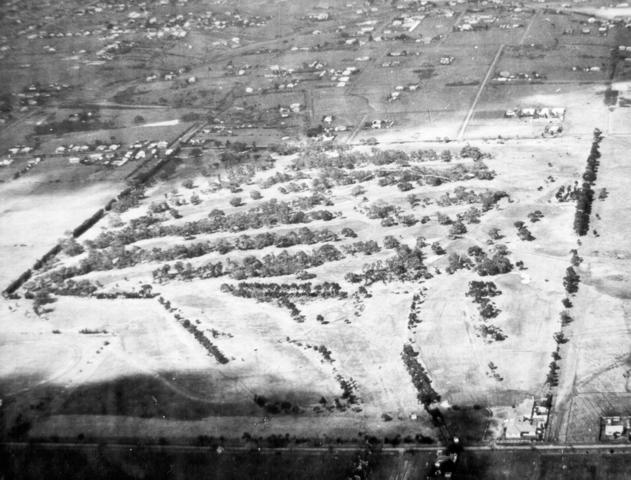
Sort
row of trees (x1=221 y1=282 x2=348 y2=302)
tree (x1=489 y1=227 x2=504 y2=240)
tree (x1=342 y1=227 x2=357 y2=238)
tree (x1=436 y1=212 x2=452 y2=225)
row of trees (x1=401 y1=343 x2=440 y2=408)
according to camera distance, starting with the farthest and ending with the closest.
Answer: tree (x1=436 y1=212 x2=452 y2=225), tree (x1=342 y1=227 x2=357 y2=238), tree (x1=489 y1=227 x2=504 y2=240), row of trees (x1=221 y1=282 x2=348 y2=302), row of trees (x1=401 y1=343 x2=440 y2=408)

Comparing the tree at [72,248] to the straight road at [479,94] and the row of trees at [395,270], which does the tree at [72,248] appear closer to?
the row of trees at [395,270]

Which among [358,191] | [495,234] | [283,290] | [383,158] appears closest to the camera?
[283,290]

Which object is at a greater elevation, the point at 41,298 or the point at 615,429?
the point at 615,429

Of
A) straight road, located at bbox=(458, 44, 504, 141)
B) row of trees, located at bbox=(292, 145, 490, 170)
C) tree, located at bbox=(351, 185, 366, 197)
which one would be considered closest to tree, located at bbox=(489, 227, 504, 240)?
tree, located at bbox=(351, 185, 366, 197)

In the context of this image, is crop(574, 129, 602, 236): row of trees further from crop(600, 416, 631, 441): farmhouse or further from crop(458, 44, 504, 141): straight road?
crop(600, 416, 631, 441): farmhouse

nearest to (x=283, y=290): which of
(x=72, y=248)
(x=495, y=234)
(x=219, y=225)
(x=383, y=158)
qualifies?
(x=219, y=225)

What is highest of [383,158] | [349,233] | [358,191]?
[349,233]

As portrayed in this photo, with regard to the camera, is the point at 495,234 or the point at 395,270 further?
the point at 495,234

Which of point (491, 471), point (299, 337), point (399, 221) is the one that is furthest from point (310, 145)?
point (491, 471)

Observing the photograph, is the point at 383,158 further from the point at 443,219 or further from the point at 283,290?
the point at 283,290

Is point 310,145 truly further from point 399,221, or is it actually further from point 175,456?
point 175,456

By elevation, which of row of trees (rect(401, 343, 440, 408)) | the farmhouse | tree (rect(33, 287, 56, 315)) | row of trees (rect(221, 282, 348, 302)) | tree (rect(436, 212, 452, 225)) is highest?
the farmhouse
